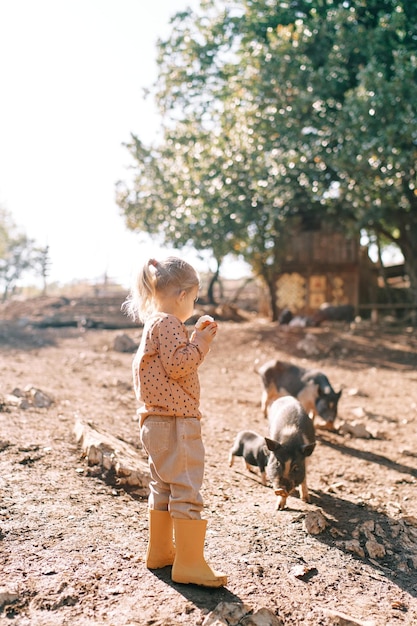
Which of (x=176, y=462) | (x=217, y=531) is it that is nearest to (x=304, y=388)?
(x=217, y=531)

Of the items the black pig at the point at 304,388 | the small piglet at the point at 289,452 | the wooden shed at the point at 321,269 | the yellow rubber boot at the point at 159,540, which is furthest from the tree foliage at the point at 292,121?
the yellow rubber boot at the point at 159,540

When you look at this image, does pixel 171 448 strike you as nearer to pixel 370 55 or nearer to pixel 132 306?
pixel 132 306

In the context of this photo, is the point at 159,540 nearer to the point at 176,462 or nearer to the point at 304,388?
the point at 176,462

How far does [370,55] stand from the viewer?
1365 cm

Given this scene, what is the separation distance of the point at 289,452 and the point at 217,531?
1246mm

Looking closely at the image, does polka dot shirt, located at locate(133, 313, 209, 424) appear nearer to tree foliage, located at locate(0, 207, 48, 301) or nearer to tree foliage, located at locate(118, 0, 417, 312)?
tree foliage, located at locate(118, 0, 417, 312)

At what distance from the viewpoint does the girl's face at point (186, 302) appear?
3.40 meters

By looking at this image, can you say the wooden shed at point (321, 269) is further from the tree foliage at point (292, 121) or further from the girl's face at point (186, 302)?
the girl's face at point (186, 302)

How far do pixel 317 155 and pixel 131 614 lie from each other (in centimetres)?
1389

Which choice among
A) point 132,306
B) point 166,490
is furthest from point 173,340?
point 166,490

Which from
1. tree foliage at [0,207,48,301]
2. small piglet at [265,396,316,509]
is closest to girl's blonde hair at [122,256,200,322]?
small piglet at [265,396,316,509]

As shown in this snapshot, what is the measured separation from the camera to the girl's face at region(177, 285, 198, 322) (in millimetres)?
3396

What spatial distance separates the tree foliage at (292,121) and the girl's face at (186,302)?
10.7 metres

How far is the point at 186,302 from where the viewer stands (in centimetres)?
342
